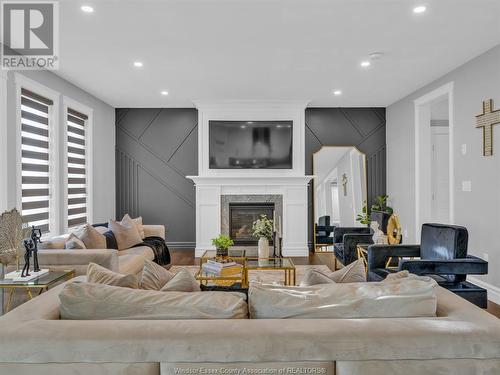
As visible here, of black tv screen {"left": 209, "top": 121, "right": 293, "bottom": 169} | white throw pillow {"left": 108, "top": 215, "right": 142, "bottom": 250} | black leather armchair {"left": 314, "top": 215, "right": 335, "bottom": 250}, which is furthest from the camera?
black leather armchair {"left": 314, "top": 215, "right": 335, "bottom": 250}

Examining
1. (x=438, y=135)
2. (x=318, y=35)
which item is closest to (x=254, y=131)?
(x=318, y=35)

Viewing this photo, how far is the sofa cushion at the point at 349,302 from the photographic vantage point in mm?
1398

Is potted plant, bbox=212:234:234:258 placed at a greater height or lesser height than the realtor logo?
lesser

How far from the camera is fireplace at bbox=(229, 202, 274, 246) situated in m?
6.19

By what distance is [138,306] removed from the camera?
1399mm

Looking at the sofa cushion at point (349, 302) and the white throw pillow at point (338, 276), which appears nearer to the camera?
the sofa cushion at point (349, 302)

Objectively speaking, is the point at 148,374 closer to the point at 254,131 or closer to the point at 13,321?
the point at 13,321

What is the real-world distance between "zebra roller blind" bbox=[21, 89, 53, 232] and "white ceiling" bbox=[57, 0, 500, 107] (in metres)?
0.60

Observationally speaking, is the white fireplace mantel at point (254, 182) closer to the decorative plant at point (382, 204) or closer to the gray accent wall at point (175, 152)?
the gray accent wall at point (175, 152)

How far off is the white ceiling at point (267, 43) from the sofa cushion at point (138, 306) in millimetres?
2343

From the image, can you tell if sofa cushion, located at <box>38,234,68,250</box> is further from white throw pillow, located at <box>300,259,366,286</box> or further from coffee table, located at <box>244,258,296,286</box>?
white throw pillow, located at <box>300,259,366,286</box>

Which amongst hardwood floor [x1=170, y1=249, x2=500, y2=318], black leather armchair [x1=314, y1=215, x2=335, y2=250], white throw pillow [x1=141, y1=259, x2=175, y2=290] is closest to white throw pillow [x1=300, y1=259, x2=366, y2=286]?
white throw pillow [x1=141, y1=259, x2=175, y2=290]

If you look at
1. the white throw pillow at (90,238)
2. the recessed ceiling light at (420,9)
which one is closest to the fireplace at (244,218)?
the white throw pillow at (90,238)

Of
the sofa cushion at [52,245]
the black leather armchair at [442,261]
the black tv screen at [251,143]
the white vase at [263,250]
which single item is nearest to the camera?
the black leather armchair at [442,261]
